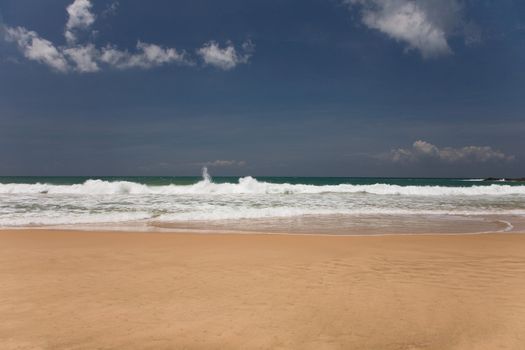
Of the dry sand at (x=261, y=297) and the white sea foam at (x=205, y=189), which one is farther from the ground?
the white sea foam at (x=205, y=189)

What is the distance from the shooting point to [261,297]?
192 inches

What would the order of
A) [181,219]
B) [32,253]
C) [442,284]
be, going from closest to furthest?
[442,284]
[32,253]
[181,219]

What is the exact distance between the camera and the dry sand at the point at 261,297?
12.1 feet

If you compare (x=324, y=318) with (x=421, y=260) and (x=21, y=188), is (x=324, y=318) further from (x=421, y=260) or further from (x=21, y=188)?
(x=21, y=188)

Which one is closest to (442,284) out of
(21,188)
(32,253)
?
(32,253)

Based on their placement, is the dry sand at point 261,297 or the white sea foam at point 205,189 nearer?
the dry sand at point 261,297

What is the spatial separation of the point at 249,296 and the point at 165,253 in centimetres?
336

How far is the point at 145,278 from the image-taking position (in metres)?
5.80

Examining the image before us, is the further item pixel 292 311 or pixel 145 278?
pixel 145 278

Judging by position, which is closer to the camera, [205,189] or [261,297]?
[261,297]

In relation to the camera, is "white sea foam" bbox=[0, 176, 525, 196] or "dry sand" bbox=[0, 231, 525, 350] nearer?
"dry sand" bbox=[0, 231, 525, 350]

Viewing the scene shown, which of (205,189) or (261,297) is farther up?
(205,189)

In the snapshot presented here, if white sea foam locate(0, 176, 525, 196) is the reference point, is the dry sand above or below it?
below

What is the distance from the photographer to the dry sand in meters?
3.70
